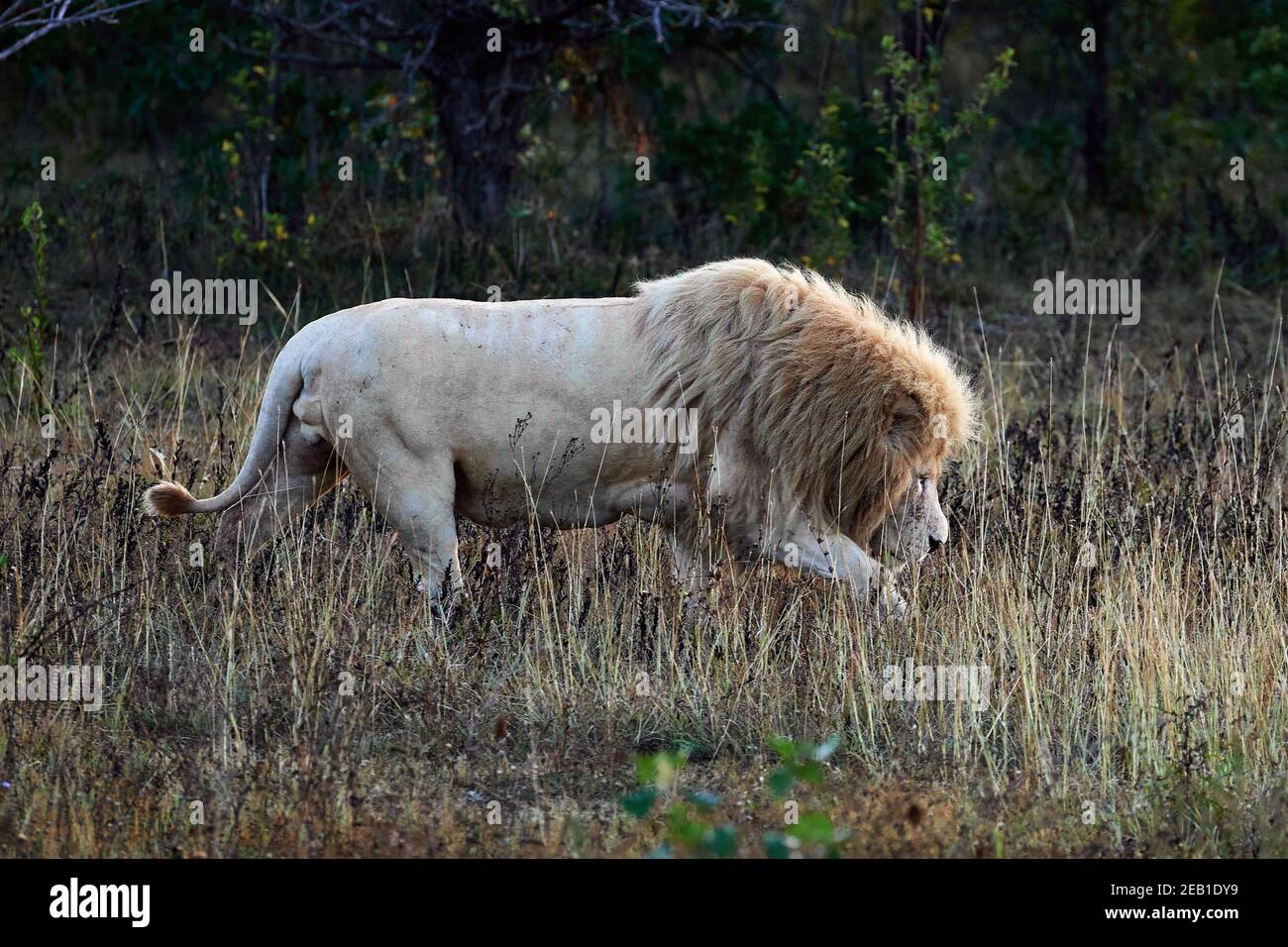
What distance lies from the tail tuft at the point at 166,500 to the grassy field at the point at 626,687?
21cm

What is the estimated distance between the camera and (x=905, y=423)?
5.30 metres

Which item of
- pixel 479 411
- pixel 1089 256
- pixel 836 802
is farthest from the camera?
pixel 1089 256

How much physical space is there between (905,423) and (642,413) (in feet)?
2.88

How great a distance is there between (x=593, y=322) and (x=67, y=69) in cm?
903

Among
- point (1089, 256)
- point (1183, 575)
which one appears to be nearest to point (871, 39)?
point (1089, 256)

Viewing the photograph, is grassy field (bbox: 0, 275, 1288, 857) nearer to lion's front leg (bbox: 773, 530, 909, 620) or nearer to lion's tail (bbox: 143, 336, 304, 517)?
lion's front leg (bbox: 773, 530, 909, 620)

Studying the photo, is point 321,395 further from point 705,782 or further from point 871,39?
point 871,39

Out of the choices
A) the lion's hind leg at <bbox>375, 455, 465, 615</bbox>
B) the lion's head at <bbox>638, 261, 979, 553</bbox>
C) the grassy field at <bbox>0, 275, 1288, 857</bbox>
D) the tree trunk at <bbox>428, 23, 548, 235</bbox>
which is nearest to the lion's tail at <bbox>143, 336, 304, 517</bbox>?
the grassy field at <bbox>0, 275, 1288, 857</bbox>

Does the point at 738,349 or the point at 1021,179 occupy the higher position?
the point at 1021,179

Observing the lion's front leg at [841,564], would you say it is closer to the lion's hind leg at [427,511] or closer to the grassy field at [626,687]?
the grassy field at [626,687]

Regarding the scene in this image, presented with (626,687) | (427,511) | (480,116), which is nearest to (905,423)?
(626,687)

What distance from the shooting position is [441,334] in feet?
16.8

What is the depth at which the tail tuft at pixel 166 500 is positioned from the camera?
207 inches

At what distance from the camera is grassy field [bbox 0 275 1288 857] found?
4.02 metres
